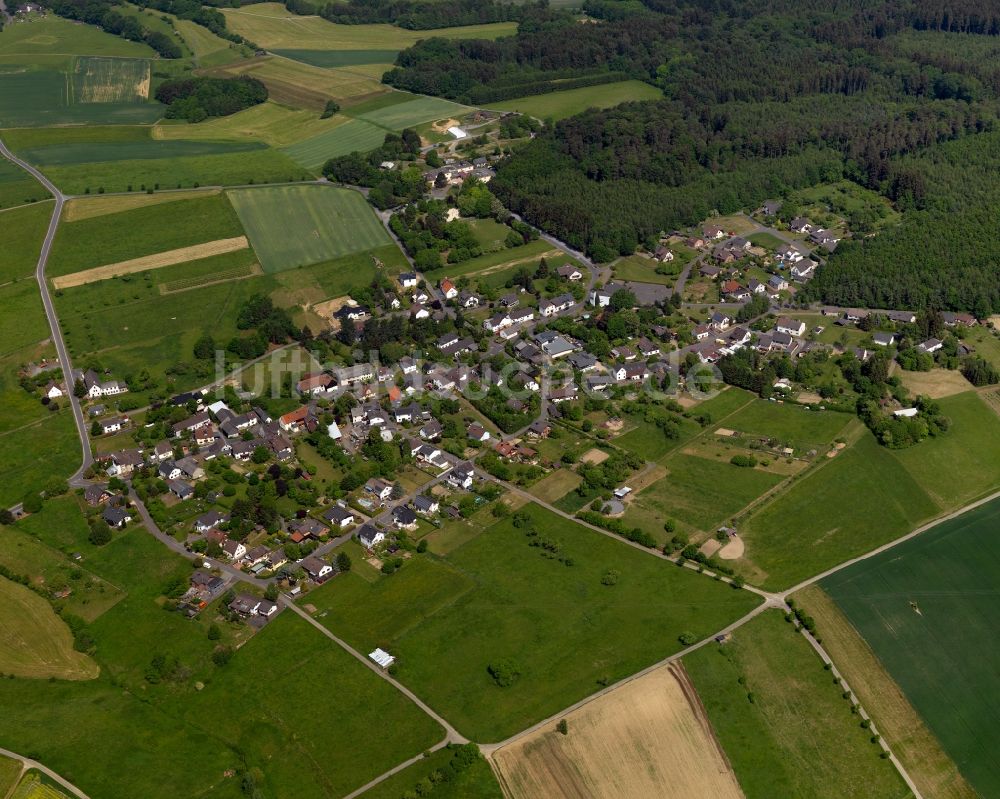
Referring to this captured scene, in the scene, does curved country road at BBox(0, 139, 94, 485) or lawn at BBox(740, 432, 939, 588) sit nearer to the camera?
lawn at BBox(740, 432, 939, 588)

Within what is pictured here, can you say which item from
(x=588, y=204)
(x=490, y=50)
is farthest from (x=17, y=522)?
(x=490, y=50)

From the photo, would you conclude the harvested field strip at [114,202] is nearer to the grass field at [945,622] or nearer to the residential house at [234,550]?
the residential house at [234,550]

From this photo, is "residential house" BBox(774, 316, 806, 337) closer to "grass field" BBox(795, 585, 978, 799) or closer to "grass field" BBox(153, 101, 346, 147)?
"grass field" BBox(795, 585, 978, 799)

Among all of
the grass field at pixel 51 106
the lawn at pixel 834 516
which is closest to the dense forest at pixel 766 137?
the lawn at pixel 834 516

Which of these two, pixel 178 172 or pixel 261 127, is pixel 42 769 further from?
pixel 261 127

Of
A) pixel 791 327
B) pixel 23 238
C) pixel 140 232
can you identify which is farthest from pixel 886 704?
pixel 23 238

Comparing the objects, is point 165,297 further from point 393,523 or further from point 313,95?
point 313,95

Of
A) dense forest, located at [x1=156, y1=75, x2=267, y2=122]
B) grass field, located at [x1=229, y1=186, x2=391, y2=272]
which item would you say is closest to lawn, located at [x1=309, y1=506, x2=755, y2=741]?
grass field, located at [x1=229, y1=186, x2=391, y2=272]
